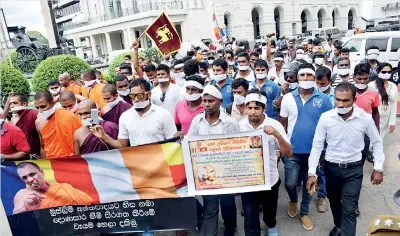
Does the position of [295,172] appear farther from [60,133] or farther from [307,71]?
[60,133]

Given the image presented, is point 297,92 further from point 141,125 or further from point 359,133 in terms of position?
point 141,125

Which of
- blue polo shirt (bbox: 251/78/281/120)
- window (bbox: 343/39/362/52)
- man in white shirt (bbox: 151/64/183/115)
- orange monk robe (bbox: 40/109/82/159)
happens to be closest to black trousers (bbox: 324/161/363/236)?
blue polo shirt (bbox: 251/78/281/120)

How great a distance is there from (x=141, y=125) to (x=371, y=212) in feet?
9.77

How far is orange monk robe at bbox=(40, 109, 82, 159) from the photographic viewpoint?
4.02 metres

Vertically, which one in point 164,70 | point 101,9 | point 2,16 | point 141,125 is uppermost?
point 101,9

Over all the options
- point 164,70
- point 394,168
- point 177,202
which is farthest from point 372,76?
point 177,202

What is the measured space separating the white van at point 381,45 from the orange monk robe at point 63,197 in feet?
37.6

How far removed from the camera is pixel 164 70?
5.37 metres

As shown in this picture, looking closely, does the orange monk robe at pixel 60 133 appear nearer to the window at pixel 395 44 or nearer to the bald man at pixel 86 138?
the bald man at pixel 86 138

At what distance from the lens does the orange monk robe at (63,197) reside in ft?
11.7

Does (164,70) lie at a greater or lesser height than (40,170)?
greater

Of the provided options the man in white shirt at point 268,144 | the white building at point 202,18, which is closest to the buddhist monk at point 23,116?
the man in white shirt at point 268,144

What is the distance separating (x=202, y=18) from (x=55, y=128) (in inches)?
1258

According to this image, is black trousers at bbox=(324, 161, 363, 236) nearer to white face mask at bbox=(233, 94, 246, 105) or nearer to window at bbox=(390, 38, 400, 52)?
white face mask at bbox=(233, 94, 246, 105)
